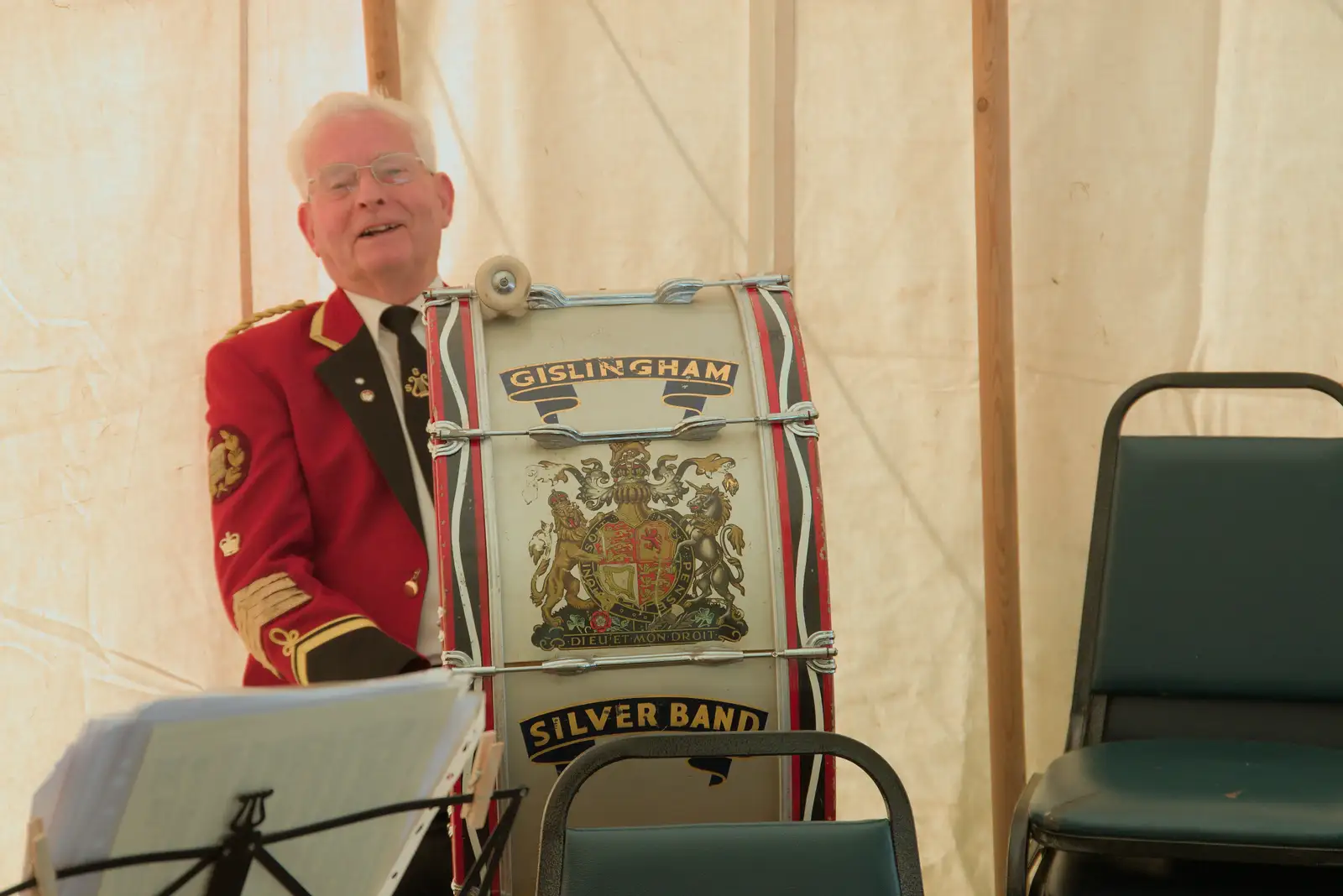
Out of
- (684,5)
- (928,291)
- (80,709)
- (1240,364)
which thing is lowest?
(80,709)

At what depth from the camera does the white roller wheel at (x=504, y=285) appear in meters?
1.76

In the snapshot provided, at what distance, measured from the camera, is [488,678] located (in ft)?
5.38

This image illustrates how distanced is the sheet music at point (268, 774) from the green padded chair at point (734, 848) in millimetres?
142

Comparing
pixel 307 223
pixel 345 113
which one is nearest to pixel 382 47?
pixel 345 113

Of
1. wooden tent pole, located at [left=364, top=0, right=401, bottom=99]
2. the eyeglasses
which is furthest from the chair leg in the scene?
wooden tent pole, located at [left=364, top=0, right=401, bottom=99]

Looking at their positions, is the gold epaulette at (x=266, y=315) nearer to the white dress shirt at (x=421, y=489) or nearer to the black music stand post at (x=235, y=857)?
the white dress shirt at (x=421, y=489)

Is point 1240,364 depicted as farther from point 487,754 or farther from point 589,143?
point 487,754

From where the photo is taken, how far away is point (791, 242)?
2.54m

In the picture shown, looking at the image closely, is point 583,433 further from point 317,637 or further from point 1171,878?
point 1171,878

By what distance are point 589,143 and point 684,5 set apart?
1.03ft

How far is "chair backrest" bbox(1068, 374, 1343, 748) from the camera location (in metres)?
1.90

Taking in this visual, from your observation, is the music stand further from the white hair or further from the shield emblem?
the white hair

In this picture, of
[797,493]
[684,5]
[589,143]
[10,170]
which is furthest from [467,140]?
[797,493]

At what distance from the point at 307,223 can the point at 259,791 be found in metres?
1.41
